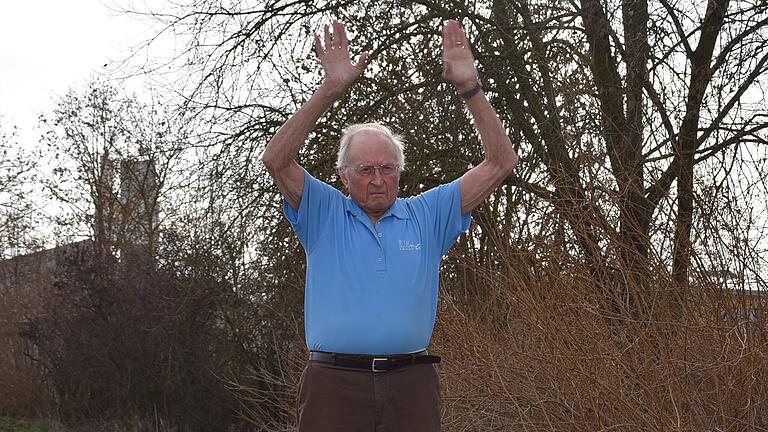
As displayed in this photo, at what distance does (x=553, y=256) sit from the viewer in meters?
5.63

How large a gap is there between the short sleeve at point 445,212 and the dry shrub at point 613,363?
1509mm

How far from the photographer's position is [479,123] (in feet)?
12.1

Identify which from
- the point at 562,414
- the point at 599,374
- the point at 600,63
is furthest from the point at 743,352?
the point at 600,63

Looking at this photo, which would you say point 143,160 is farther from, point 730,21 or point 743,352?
point 743,352

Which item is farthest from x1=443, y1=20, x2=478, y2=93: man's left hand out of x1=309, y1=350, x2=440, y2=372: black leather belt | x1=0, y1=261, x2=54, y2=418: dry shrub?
x1=0, y1=261, x2=54, y2=418: dry shrub

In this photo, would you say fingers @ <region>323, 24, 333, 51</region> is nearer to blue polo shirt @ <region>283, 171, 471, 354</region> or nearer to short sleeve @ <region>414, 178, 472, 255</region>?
blue polo shirt @ <region>283, 171, 471, 354</region>

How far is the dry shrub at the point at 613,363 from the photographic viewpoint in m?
4.79

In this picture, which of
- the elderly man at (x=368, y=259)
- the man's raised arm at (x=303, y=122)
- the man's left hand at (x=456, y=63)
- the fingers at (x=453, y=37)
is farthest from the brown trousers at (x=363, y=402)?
the fingers at (x=453, y=37)

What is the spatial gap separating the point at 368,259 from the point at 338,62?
26.3 inches

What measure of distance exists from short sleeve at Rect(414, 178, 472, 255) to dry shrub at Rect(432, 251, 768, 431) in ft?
4.95

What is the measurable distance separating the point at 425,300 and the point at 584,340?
2097 mm

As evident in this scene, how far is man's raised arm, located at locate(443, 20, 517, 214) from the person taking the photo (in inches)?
143

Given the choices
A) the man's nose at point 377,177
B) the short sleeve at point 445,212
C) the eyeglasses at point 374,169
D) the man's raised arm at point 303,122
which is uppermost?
the man's raised arm at point 303,122

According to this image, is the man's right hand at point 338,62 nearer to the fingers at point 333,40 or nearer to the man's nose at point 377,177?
the fingers at point 333,40
